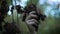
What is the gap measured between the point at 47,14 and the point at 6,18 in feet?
1.40

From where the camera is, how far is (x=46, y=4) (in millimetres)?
1596

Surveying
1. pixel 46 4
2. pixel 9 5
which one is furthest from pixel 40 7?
pixel 9 5

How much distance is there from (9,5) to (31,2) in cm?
24

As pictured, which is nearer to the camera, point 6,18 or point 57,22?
point 57,22

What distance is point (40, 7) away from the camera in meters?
1.61

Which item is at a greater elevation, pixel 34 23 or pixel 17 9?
pixel 17 9

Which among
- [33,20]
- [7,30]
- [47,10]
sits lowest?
[7,30]

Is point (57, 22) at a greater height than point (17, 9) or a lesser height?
lesser

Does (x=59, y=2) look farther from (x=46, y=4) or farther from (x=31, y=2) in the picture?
(x=31, y=2)

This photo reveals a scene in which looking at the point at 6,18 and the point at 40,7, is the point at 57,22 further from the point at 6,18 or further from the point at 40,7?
the point at 6,18

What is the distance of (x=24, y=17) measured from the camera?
1635 mm

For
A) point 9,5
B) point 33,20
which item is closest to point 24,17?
point 33,20

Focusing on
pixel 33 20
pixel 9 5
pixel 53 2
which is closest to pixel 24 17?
pixel 33 20

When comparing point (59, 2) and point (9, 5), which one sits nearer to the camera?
point (59, 2)
